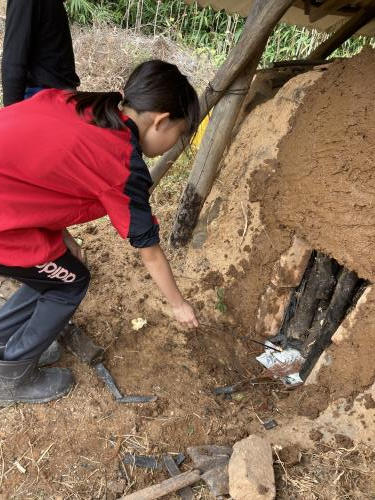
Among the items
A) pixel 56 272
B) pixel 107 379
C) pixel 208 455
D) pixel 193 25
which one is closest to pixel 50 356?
pixel 107 379

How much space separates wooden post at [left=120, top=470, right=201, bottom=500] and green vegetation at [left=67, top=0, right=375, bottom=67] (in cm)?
678

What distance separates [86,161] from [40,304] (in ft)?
2.91

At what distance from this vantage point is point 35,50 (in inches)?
112

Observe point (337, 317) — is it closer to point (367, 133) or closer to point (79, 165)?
point (367, 133)

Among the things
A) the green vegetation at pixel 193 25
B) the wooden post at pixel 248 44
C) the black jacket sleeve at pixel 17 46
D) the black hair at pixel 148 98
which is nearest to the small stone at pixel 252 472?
the black hair at pixel 148 98

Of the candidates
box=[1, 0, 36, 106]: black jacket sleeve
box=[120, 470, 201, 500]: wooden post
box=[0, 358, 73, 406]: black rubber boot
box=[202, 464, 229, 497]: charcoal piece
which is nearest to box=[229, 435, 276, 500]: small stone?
box=[202, 464, 229, 497]: charcoal piece

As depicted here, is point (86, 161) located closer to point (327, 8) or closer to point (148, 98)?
point (148, 98)

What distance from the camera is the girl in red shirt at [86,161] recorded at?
171 cm

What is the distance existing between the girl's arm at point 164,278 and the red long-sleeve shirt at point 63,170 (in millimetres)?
75

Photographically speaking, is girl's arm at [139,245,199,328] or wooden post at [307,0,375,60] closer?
girl's arm at [139,245,199,328]

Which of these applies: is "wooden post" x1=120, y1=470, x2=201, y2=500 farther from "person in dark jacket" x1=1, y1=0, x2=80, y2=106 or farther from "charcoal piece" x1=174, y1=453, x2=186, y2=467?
"person in dark jacket" x1=1, y1=0, x2=80, y2=106

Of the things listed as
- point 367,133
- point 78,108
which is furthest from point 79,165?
point 367,133

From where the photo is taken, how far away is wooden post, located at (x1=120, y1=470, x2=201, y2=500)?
6.61ft

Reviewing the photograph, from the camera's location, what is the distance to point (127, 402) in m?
2.50
